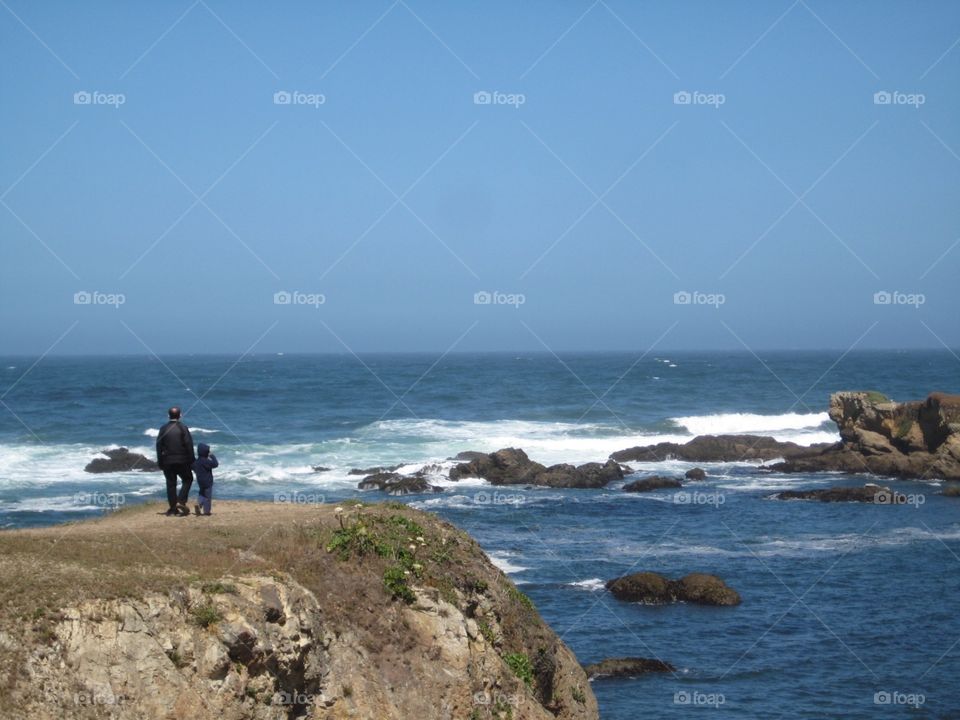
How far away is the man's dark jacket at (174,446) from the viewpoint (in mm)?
15102

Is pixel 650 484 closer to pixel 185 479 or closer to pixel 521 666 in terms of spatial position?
pixel 521 666

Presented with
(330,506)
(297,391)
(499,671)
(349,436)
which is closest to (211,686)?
(499,671)

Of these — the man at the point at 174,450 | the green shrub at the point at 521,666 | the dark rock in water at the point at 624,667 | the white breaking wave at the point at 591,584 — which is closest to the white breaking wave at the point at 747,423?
the white breaking wave at the point at 591,584

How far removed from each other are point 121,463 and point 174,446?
114ft

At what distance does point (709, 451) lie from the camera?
54.8 meters

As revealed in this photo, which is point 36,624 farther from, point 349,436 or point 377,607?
point 349,436

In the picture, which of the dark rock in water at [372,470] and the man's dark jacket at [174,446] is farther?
the dark rock in water at [372,470]

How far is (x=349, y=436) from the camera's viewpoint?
201 ft

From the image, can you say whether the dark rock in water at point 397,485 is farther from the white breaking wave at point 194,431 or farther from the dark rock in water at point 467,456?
the white breaking wave at point 194,431

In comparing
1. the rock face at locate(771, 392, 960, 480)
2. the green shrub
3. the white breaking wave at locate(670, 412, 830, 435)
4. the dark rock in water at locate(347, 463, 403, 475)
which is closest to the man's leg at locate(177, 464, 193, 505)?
the green shrub

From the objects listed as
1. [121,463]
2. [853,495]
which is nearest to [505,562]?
[853,495]

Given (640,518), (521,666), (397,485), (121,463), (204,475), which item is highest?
(121,463)

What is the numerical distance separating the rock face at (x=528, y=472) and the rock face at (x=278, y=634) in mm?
29335

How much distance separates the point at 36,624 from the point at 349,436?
169 feet
